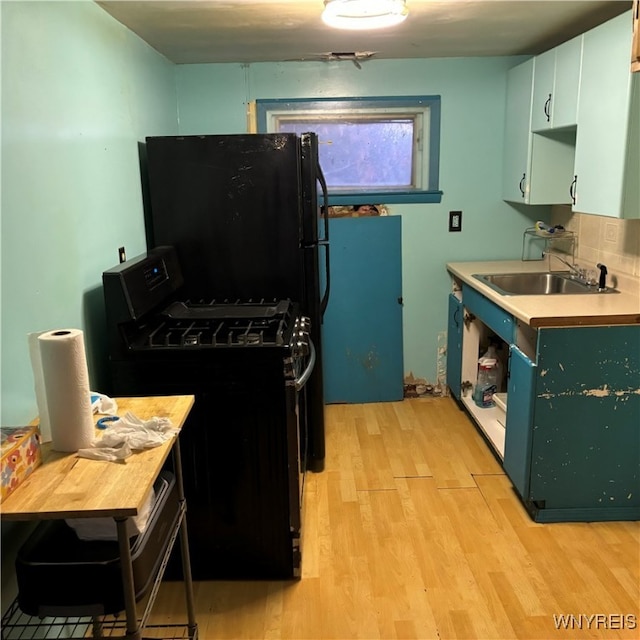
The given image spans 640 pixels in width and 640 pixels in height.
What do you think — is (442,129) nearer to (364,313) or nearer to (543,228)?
(543,228)

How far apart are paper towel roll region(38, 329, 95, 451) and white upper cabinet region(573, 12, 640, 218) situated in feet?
6.95

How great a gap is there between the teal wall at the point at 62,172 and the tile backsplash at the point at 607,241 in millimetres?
2363

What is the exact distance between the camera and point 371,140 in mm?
3699

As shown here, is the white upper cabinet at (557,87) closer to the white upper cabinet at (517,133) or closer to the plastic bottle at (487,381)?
the white upper cabinet at (517,133)

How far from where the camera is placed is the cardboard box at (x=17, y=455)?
1188 mm

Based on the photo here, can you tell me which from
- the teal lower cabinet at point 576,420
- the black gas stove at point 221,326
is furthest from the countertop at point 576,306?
the black gas stove at point 221,326

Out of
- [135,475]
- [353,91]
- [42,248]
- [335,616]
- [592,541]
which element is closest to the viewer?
[135,475]

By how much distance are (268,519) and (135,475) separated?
993 mm

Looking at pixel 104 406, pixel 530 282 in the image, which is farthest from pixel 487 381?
pixel 104 406

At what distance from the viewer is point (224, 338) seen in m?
2.11

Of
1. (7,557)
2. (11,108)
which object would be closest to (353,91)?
(11,108)

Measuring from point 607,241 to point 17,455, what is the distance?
289 cm

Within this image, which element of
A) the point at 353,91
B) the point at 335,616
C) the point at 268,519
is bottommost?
the point at 335,616

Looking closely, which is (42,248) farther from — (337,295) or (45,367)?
(337,295)
